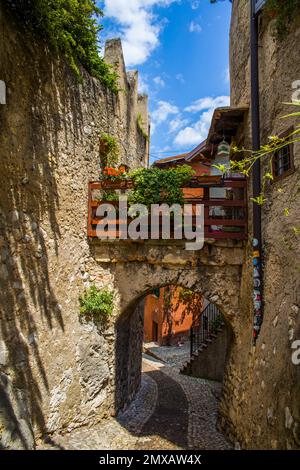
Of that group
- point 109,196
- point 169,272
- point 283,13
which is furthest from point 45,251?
point 283,13

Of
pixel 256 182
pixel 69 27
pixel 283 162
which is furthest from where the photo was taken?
pixel 69 27

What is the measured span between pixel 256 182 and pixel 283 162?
0.68 metres

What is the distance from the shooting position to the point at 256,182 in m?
5.59

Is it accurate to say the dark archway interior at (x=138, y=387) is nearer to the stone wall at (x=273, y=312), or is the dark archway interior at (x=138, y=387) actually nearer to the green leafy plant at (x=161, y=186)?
the stone wall at (x=273, y=312)

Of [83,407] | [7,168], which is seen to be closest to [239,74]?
[7,168]

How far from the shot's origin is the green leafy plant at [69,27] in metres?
4.85

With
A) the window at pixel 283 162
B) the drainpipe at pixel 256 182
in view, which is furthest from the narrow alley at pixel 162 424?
the window at pixel 283 162

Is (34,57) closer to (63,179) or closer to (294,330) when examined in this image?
(63,179)

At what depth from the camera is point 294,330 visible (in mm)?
3818

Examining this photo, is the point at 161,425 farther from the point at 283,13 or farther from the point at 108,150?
the point at 283,13

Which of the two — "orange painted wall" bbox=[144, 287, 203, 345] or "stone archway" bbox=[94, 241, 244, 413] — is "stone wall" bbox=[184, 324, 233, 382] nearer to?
"stone archway" bbox=[94, 241, 244, 413]

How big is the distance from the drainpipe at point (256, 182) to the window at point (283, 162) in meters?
0.43

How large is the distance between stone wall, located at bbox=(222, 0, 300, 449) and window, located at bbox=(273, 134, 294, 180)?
0.13 meters
